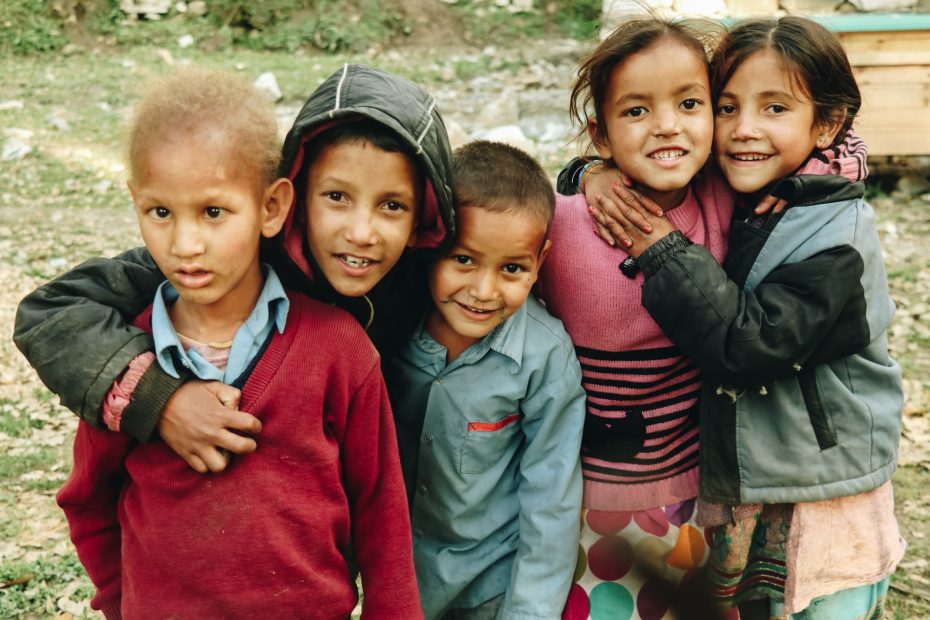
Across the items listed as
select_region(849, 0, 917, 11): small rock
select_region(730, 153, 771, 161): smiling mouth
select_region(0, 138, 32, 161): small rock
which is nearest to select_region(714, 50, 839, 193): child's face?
select_region(730, 153, 771, 161): smiling mouth

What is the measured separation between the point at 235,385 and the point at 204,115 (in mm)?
557

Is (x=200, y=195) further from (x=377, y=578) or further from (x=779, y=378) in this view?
(x=779, y=378)

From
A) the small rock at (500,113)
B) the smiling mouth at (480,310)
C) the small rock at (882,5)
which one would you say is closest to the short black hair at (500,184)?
the smiling mouth at (480,310)

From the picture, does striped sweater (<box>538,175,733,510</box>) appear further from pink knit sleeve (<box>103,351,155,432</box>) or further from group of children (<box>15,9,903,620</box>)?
pink knit sleeve (<box>103,351,155,432</box>)

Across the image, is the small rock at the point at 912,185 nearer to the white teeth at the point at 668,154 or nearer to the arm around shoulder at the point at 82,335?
the white teeth at the point at 668,154

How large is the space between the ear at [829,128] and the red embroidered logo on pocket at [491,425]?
104 centimetres

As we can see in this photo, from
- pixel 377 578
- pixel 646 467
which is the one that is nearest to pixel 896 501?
pixel 646 467

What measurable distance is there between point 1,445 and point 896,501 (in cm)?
411

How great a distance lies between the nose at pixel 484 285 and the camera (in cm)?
214

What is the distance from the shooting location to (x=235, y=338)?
6.21 ft

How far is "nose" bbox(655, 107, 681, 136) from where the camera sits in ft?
7.06

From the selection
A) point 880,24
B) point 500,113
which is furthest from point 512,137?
point 880,24

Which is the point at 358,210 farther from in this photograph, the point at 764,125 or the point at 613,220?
the point at 764,125

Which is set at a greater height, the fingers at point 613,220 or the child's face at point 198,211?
the child's face at point 198,211
